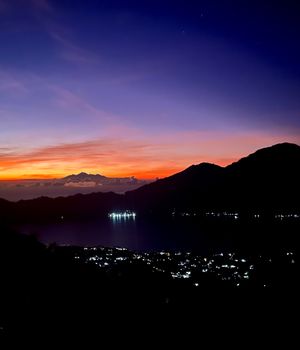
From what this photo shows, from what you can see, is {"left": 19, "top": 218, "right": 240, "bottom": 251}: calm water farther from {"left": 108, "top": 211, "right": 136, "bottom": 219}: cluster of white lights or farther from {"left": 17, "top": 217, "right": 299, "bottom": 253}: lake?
{"left": 108, "top": 211, "right": 136, "bottom": 219}: cluster of white lights

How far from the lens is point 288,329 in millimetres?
20734

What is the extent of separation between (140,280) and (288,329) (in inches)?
532

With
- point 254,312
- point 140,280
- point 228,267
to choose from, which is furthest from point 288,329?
point 228,267

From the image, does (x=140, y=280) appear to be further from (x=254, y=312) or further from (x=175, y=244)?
(x=175, y=244)

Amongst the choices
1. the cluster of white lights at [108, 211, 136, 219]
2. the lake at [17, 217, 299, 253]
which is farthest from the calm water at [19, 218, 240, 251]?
the cluster of white lights at [108, 211, 136, 219]

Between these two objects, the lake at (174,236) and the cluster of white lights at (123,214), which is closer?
the lake at (174,236)

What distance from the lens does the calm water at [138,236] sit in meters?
88.2

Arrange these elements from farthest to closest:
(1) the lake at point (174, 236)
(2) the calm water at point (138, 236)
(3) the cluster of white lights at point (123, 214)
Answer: (3) the cluster of white lights at point (123, 214) → (2) the calm water at point (138, 236) → (1) the lake at point (174, 236)

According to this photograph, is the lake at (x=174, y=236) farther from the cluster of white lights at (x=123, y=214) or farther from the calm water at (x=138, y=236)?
the cluster of white lights at (x=123, y=214)

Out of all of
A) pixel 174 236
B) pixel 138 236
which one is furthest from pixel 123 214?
pixel 174 236

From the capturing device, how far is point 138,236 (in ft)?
362

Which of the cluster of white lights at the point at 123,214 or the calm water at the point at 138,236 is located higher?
the cluster of white lights at the point at 123,214

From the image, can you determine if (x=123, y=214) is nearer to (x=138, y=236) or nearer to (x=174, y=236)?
(x=138, y=236)

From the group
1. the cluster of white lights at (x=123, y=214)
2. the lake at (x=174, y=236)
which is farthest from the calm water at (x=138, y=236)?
the cluster of white lights at (x=123, y=214)
